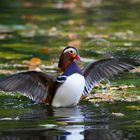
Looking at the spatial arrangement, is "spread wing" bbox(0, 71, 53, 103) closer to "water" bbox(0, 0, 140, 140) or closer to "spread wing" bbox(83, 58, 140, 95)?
"water" bbox(0, 0, 140, 140)

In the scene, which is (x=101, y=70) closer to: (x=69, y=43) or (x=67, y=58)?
(x=67, y=58)

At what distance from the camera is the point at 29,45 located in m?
17.7

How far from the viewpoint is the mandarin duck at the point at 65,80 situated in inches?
411

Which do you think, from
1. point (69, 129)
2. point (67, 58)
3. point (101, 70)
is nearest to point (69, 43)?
point (101, 70)

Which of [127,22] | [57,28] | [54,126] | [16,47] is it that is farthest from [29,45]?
[54,126]

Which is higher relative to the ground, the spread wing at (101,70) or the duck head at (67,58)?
the duck head at (67,58)

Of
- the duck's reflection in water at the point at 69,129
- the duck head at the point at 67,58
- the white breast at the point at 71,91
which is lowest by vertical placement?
the duck's reflection in water at the point at 69,129

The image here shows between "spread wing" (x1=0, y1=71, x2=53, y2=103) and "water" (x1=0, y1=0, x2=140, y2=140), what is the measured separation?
7.6 inches

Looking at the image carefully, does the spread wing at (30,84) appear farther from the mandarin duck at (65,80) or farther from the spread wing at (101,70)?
the spread wing at (101,70)

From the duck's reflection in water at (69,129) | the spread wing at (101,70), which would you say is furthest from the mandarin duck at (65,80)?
the duck's reflection in water at (69,129)

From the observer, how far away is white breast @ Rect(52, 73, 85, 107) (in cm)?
1034

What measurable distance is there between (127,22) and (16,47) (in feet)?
21.3

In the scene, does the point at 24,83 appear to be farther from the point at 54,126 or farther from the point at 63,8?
the point at 63,8

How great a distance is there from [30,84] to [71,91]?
2.55 ft
